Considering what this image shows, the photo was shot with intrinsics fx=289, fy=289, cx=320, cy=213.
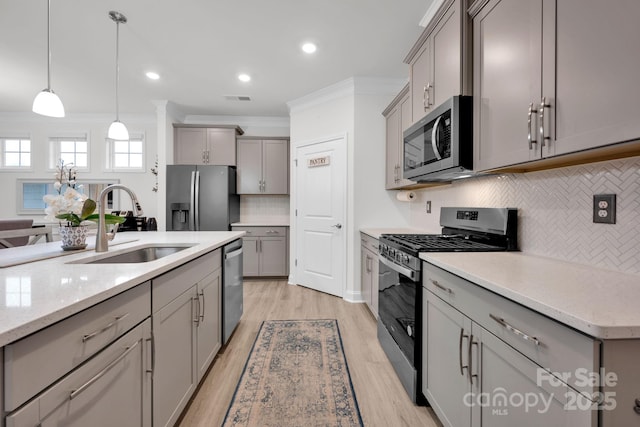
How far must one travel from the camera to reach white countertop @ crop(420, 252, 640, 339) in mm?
663

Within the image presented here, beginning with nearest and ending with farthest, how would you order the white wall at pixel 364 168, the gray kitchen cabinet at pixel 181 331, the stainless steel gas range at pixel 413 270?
1. the gray kitchen cabinet at pixel 181 331
2. the stainless steel gas range at pixel 413 270
3. the white wall at pixel 364 168

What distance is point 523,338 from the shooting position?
88cm

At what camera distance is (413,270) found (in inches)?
65.9

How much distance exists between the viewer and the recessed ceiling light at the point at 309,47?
2.84m

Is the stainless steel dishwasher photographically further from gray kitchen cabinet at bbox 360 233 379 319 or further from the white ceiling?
the white ceiling

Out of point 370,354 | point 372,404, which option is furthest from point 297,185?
point 372,404

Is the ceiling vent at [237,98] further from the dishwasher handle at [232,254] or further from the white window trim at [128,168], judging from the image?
the dishwasher handle at [232,254]

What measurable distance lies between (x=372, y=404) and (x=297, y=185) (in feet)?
9.71

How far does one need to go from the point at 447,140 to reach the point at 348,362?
1704 millimetres

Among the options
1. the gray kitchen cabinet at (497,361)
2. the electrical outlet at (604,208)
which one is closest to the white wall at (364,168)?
the gray kitchen cabinet at (497,361)

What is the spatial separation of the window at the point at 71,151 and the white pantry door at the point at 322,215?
3947mm

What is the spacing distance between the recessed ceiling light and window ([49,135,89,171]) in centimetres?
451

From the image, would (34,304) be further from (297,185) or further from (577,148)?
(297,185)

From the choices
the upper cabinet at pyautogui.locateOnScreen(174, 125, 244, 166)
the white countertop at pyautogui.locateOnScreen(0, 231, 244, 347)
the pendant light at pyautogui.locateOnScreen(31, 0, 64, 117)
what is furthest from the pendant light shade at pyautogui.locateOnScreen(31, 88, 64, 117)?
the upper cabinet at pyautogui.locateOnScreen(174, 125, 244, 166)
